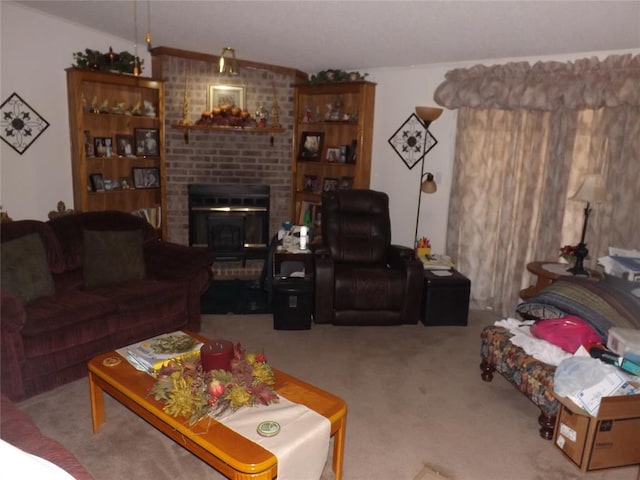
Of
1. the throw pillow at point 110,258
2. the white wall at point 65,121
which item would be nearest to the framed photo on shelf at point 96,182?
the white wall at point 65,121

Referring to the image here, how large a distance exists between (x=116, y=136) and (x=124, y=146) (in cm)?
12

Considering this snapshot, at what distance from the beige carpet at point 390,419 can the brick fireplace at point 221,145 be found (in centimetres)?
214

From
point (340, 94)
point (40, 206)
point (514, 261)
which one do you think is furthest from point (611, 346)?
point (40, 206)

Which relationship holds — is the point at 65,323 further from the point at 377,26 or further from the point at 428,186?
the point at 428,186

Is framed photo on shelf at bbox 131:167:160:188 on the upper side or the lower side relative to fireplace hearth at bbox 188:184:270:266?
upper

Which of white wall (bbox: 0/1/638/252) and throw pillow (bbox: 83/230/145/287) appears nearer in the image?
throw pillow (bbox: 83/230/145/287)

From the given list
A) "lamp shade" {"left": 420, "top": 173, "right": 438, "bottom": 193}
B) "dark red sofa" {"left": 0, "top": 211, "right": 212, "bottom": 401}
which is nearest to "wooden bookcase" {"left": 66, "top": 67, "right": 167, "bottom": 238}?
"dark red sofa" {"left": 0, "top": 211, "right": 212, "bottom": 401}

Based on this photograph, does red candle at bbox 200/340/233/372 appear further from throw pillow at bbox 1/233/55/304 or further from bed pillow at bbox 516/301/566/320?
bed pillow at bbox 516/301/566/320

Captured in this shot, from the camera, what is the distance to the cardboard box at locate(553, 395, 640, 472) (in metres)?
2.47

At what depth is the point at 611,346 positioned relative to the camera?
286 centimetres

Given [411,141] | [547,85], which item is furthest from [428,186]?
[547,85]

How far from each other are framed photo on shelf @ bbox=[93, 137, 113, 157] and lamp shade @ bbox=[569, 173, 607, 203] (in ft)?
14.2

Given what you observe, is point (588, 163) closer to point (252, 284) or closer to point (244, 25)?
point (244, 25)

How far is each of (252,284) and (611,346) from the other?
3574 millimetres
